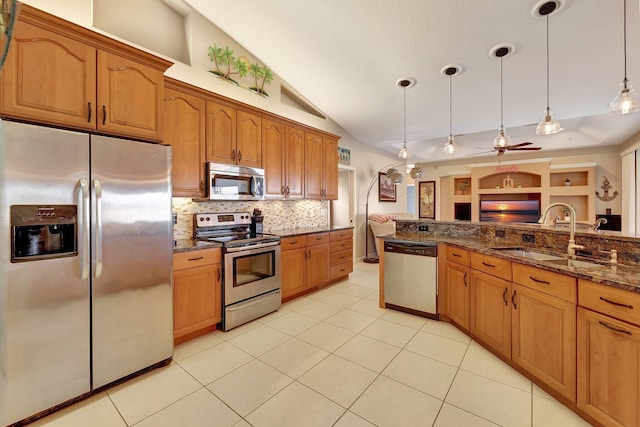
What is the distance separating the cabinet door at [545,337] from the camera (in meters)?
1.59

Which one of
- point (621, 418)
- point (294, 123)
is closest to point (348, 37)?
point (294, 123)

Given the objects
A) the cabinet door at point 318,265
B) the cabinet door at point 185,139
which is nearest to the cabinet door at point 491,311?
the cabinet door at point 318,265

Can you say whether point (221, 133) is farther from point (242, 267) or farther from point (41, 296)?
point (41, 296)

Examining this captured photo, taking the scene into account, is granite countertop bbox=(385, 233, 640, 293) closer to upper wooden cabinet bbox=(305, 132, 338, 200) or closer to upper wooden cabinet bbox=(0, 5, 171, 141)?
upper wooden cabinet bbox=(305, 132, 338, 200)

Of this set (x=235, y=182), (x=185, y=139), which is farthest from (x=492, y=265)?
(x=185, y=139)

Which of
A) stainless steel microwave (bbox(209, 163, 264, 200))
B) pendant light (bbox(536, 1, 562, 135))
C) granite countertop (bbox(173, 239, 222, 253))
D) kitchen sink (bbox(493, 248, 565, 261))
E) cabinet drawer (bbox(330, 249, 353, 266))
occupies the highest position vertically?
pendant light (bbox(536, 1, 562, 135))

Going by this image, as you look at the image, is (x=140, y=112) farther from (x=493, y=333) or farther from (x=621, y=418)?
(x=621, y=418)

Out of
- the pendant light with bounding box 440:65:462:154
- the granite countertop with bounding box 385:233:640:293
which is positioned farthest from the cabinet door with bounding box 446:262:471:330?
the pendant light with bounding box 440:65:462:154

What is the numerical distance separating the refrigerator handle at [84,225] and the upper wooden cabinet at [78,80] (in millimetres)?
438

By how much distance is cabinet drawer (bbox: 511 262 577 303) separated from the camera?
5.20 feet

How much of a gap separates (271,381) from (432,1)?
333cm

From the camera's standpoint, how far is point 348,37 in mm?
2850

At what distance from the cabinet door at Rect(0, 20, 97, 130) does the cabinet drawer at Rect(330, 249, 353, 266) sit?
3.21 m

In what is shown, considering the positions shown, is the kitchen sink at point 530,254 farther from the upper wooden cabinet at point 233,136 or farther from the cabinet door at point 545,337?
the upper wooden cabinet at point 233,136
